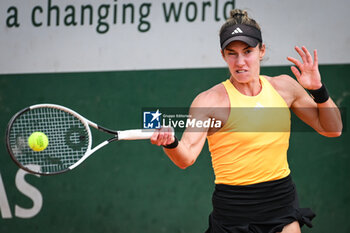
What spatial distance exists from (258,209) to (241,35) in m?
0.81

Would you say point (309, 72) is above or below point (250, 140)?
above

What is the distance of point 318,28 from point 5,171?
2.82 m

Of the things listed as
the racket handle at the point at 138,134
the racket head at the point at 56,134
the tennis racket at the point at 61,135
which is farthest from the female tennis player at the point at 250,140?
the racket head at the point at 56,134

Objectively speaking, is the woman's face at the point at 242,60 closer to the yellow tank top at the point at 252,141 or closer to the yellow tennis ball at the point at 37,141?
the yellow tank top at the point at 252,141

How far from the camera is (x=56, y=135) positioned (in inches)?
120

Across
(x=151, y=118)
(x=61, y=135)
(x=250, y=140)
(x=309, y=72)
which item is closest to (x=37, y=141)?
(x=61, y=135)

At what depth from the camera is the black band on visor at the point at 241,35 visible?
2.29 m

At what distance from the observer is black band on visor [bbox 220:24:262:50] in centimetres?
229

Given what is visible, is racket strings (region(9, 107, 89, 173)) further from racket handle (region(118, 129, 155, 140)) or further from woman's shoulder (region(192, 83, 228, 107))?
woman's shoulder (region(192, 83, 228, 107))

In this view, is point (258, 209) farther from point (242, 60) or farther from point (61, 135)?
point (61, 135)

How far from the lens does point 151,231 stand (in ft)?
13.4

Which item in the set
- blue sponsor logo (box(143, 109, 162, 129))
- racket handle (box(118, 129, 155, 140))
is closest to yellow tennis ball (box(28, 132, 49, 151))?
racket handle (box(118, 129, 155, 140))

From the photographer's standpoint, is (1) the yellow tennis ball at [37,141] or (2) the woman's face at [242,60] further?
(1) the yellow tennis ball at [37,141]

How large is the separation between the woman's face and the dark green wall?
5.33ft
